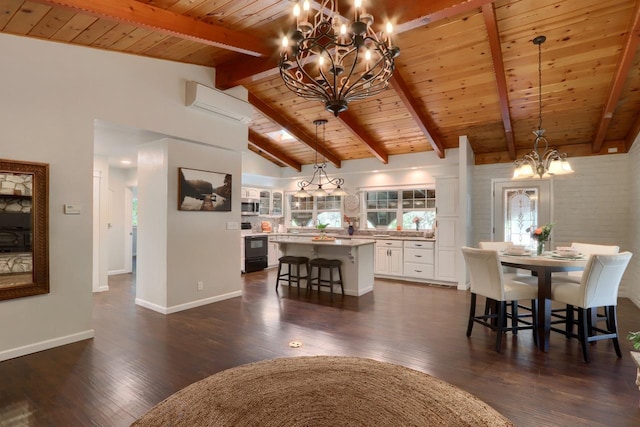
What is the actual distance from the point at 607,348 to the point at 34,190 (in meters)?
5.69

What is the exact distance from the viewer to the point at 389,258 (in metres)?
6.77

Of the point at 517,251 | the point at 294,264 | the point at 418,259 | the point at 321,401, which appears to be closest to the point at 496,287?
the point at 517,251

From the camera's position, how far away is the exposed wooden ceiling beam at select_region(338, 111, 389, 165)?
19.1 ft

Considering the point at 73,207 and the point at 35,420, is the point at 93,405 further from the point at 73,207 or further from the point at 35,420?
the point at 73,207

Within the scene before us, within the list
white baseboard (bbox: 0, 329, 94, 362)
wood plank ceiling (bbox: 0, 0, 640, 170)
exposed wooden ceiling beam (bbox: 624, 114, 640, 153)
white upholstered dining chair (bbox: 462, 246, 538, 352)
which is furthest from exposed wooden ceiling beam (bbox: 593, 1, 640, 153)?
white baseboard (bbox: 0, 329, 94, 362)

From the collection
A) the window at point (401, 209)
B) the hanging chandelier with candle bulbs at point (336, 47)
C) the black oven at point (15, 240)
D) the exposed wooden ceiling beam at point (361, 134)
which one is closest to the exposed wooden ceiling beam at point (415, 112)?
the window at point (401, 209)

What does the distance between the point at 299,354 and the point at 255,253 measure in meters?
4.78

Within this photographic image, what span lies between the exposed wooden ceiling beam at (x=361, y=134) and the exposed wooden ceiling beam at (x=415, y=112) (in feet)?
3.69

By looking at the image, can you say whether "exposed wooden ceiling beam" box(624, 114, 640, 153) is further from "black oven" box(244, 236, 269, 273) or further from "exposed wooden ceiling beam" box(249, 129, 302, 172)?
"black oven" box(244, 236, 269, 273)

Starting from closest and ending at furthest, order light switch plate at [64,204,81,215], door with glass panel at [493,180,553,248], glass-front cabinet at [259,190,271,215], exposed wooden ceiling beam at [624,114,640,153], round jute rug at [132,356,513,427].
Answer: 1. round jute rug at [132,356,513,427]
2. light switch plate at [64,204,81,215]
3. exposed wooden ceiling beam at [624,114,640,153]
4. door with glass panel at [493,180,553,248]
5. glass-front cabinet at [259,190,271,215]

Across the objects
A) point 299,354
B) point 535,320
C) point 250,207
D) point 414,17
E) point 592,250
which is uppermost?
point 414,17

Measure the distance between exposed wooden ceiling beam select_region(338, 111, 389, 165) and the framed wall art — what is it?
2275 mm

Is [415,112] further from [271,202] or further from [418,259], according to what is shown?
[271,202]

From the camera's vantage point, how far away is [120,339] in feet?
11.2
